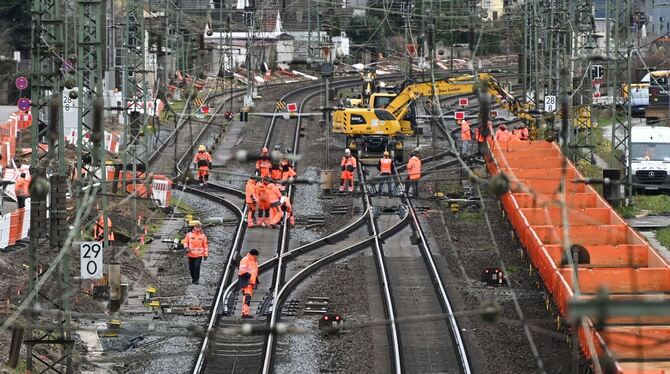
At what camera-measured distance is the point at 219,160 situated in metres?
40.0

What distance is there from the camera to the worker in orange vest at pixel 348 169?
109ft

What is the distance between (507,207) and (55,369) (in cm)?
1356

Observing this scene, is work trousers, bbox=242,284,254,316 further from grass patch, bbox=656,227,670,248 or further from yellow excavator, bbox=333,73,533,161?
yellow excavator, bbox=333,73,533,161

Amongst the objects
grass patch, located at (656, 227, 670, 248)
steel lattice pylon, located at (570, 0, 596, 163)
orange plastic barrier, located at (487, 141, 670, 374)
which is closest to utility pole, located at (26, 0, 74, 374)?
orange plastic barrier, located at (487, 141, 670, 374)

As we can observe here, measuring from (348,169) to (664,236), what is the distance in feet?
26.4

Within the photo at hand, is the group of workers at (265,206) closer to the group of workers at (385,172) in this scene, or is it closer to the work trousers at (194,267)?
the group of workers at (385,172)

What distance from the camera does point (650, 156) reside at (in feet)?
119

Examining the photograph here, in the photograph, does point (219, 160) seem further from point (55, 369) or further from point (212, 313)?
point (55, 369)

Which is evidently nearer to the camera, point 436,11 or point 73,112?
Answer: point 73,112

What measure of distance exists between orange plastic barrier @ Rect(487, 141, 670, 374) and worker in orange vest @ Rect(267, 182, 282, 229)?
4.79 meters

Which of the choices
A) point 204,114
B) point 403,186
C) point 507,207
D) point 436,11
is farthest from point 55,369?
point 436,11

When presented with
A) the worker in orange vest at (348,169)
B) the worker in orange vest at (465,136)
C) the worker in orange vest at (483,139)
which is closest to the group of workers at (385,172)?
the worker in orange vest at (348,169)

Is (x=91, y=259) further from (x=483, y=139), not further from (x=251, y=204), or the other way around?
(x=251, y=204)

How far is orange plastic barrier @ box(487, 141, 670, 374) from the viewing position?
49.2 feet
